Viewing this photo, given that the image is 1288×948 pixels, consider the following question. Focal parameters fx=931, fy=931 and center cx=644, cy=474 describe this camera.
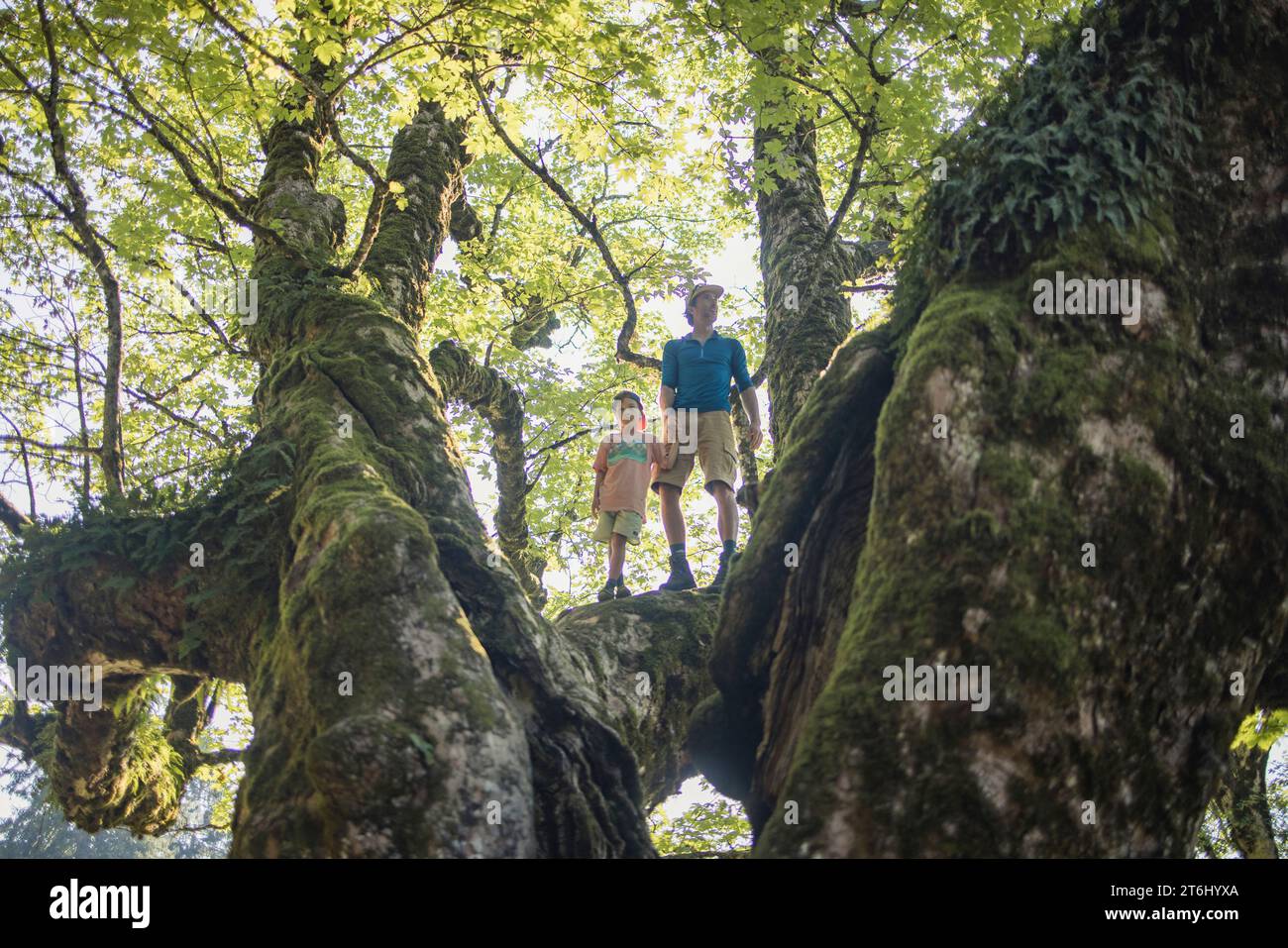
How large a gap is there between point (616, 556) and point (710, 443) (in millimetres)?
1340

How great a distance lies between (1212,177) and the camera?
3.98 metres

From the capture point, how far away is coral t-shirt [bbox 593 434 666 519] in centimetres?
859

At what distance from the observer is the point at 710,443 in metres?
8.06

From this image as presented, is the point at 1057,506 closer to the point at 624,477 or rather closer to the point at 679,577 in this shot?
the point at 679,577

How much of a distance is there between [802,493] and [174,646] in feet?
11.8

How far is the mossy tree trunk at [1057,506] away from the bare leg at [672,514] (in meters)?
3.50

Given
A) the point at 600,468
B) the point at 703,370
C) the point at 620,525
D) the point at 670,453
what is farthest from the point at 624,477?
the point at 703,370

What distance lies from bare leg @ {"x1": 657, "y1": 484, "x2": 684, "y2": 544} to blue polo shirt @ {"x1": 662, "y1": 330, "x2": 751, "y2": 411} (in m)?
0.76

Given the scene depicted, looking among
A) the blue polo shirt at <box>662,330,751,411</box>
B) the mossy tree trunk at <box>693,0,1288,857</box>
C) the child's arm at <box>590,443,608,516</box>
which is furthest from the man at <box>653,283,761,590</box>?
the mossy tree trunk at <box>693,0,1288,857</box>

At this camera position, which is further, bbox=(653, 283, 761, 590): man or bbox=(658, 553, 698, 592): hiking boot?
bbox=(653, 283, 761, 590): man

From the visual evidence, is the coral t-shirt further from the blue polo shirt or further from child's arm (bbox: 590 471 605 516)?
the blue polo shirt

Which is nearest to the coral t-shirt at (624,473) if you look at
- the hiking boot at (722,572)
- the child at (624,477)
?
the child at (624,477)

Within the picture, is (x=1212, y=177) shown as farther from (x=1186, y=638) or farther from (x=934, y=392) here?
(x=1186, y=638)
